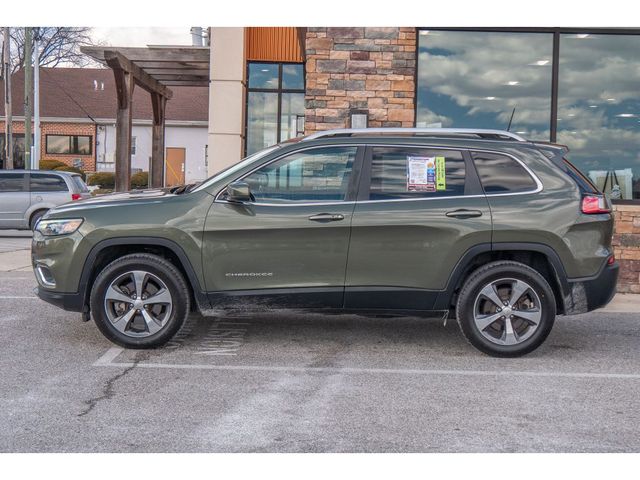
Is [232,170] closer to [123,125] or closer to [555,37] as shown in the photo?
[555,37]

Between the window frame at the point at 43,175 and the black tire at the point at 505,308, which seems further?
the window frame at the point at 43,175

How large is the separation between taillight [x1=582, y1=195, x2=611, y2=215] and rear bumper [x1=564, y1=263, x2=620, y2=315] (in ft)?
1.54

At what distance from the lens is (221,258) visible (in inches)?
270

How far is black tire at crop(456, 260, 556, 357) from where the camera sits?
22.3ft

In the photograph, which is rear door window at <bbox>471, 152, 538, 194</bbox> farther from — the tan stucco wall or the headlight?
the tan stucco wall

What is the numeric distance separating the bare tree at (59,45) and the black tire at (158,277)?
139 feet

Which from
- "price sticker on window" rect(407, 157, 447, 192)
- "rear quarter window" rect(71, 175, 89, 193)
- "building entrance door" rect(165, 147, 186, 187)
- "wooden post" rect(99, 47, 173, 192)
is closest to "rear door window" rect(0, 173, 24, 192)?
"rear quarter window" rect(71, 175, 89, 193)

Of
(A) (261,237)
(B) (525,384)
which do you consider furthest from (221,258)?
(B) (525,384)

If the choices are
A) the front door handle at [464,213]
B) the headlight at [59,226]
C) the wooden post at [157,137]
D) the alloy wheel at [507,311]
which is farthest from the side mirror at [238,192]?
the wooden post at [157,137]

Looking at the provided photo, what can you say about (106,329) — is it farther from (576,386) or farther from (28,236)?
(28,236)

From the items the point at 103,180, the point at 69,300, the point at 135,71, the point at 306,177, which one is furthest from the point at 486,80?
the point at 103,180

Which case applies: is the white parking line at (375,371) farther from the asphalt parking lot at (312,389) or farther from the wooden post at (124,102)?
→ the wooden post at (124,102)

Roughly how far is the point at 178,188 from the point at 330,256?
166 centimetres

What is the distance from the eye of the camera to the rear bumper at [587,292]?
690 cm
